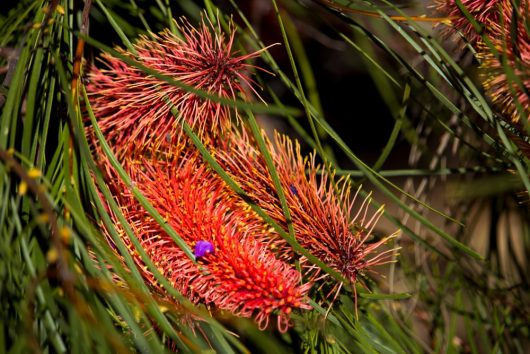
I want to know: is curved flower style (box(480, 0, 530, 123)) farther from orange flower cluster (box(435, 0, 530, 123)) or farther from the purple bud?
the purple bud

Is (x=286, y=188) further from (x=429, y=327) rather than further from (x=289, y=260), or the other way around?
(x=429, y=327)

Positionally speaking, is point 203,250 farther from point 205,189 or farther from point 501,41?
point 501,41

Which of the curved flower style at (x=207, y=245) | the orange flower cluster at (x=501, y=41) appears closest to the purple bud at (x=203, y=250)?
the curved flower style at (x=207, y=245)

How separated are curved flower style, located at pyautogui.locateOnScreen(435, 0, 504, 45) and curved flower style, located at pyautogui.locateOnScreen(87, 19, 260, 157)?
121mm

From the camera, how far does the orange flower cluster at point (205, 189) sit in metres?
0.33

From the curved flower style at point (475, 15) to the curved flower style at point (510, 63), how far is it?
0.01 metres

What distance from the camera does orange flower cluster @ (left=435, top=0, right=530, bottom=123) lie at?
0.32 metres

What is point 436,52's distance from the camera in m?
0.37

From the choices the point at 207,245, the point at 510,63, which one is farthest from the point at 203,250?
the point at 510,63

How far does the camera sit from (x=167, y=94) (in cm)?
35

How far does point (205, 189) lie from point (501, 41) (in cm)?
17

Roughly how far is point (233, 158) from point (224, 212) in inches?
1.6

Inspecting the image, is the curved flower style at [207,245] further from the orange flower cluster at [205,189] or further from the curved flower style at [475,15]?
the curved flower style at [475,15]

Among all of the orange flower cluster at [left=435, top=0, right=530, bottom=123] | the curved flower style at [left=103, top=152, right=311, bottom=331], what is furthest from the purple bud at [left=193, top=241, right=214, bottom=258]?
the orange flower cluster at [left=435, top=0, right=530, bottom=123]
